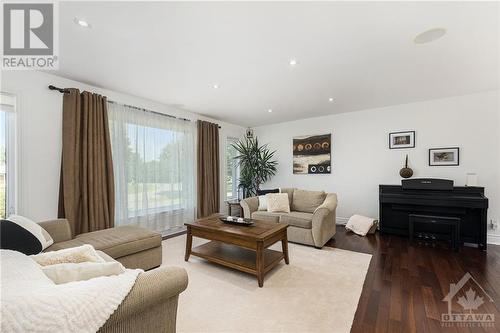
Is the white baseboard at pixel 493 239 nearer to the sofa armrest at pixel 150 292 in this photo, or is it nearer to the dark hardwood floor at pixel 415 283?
the dark hardwood floor at pixel 415 283

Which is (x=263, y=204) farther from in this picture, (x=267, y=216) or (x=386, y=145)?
(x=386, y=145)

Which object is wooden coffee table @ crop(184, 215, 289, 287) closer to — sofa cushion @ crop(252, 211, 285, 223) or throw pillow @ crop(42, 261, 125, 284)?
sofa cushion @ crop(252, 211, 285, 223)

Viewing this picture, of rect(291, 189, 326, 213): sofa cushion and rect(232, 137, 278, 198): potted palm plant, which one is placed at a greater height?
rect(232, 137, 278, 198): potted palm plant

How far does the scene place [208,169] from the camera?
491cm

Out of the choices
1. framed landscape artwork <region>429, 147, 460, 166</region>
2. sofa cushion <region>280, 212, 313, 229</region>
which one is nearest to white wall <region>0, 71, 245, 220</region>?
sofa cushion <region>280, 212, 313, 229</region>

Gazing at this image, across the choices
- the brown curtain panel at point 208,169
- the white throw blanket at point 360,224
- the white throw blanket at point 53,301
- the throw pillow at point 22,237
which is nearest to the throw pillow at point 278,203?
the white throw blanket at point 360,224

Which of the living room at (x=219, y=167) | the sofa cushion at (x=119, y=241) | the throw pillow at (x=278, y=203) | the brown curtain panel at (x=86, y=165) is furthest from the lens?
the throw pillow at (x=278, y=203)

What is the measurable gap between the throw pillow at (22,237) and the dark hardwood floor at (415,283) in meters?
2.77

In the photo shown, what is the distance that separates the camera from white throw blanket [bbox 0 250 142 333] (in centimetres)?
75

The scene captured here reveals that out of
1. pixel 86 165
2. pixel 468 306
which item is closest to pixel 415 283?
pixel 468 306

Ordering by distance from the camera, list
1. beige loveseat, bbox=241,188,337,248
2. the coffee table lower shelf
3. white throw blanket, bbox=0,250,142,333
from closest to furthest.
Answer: white throw blanket, bbox=0,250,142,333 → the coffee table lower shelf → beige loveseat, bbox=241,188,337,248

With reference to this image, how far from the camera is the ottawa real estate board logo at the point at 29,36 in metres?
1.74

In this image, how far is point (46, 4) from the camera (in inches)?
66.3

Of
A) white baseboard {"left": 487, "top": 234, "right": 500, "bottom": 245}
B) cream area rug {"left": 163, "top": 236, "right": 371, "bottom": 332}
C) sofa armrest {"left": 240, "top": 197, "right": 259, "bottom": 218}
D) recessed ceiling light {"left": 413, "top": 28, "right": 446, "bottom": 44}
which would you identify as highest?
recessed ceiling light {"left": 413, "top": 28, "right": 446, "bottom": 44}
